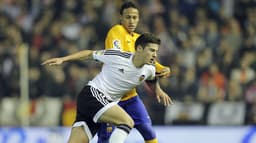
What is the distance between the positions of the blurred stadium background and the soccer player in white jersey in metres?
4.22

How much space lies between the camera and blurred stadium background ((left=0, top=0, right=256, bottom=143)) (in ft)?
51.5

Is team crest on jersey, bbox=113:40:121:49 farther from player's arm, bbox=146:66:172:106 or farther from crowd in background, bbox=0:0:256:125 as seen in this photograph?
crowd in background, bbox=0:0:256:125

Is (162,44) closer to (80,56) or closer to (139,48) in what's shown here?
(80,56)

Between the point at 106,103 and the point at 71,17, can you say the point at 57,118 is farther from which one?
the point at 106,103

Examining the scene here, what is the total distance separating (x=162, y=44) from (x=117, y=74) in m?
7.50

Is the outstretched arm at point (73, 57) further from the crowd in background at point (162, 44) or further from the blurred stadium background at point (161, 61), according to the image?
the crowd in background at point (162, 44)

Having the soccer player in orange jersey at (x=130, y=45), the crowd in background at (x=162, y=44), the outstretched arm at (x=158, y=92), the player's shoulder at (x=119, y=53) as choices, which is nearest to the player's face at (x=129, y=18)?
the soccer player in orange jersey at (x=130, y=45)

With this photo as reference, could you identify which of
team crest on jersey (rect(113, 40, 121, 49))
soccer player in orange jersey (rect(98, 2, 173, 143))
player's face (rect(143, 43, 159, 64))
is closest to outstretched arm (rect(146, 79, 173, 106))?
soccer player in orange jersey (rect(98, 2, 173, 143))

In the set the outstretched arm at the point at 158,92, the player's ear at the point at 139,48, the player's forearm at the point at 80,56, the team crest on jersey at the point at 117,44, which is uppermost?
the player's ear at the point at 139,48

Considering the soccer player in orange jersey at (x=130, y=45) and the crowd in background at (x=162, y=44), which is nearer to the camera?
the soccer player in orange jersey at (x=130, y=45)

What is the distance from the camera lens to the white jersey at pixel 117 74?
10.6 metres

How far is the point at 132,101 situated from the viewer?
37.1 ft

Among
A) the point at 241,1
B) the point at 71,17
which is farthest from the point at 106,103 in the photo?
the point at 241,1

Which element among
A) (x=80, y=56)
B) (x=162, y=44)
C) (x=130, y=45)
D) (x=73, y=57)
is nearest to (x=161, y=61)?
(x=162, y=44)
